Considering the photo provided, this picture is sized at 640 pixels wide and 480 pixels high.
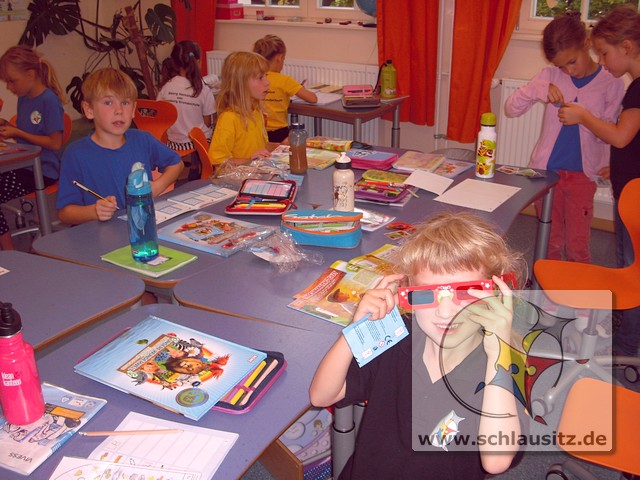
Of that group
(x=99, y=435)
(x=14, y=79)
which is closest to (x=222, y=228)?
(x=99, y=435)

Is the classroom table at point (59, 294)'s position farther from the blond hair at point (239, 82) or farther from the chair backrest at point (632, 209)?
the chair backrest at point (632, 209)

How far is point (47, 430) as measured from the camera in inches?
45.4

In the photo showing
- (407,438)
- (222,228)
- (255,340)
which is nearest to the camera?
(407,438)

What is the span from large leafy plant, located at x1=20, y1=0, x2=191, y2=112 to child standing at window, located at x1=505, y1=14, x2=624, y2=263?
3234mm

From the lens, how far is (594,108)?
2877 millimetres

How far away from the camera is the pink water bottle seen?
3.65 feet

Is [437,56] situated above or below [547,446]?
above

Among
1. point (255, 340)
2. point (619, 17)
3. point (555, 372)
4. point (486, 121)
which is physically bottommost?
point (555, 372)

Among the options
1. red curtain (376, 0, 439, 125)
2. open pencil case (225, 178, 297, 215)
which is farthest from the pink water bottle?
red curtain (376, 0, 439, 125)

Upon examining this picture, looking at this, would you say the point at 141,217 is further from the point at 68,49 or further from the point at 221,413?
the point at 68,49

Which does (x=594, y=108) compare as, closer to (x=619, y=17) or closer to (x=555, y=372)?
(x=619, y=17)

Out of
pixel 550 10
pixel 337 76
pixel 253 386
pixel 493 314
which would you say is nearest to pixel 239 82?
pixel 337 76

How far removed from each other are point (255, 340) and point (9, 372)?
1.69ft

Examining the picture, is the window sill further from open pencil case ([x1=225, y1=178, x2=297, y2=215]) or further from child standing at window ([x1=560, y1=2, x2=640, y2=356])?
open pencil case ([x1=225, y1=178, x2=297, y2=215])
